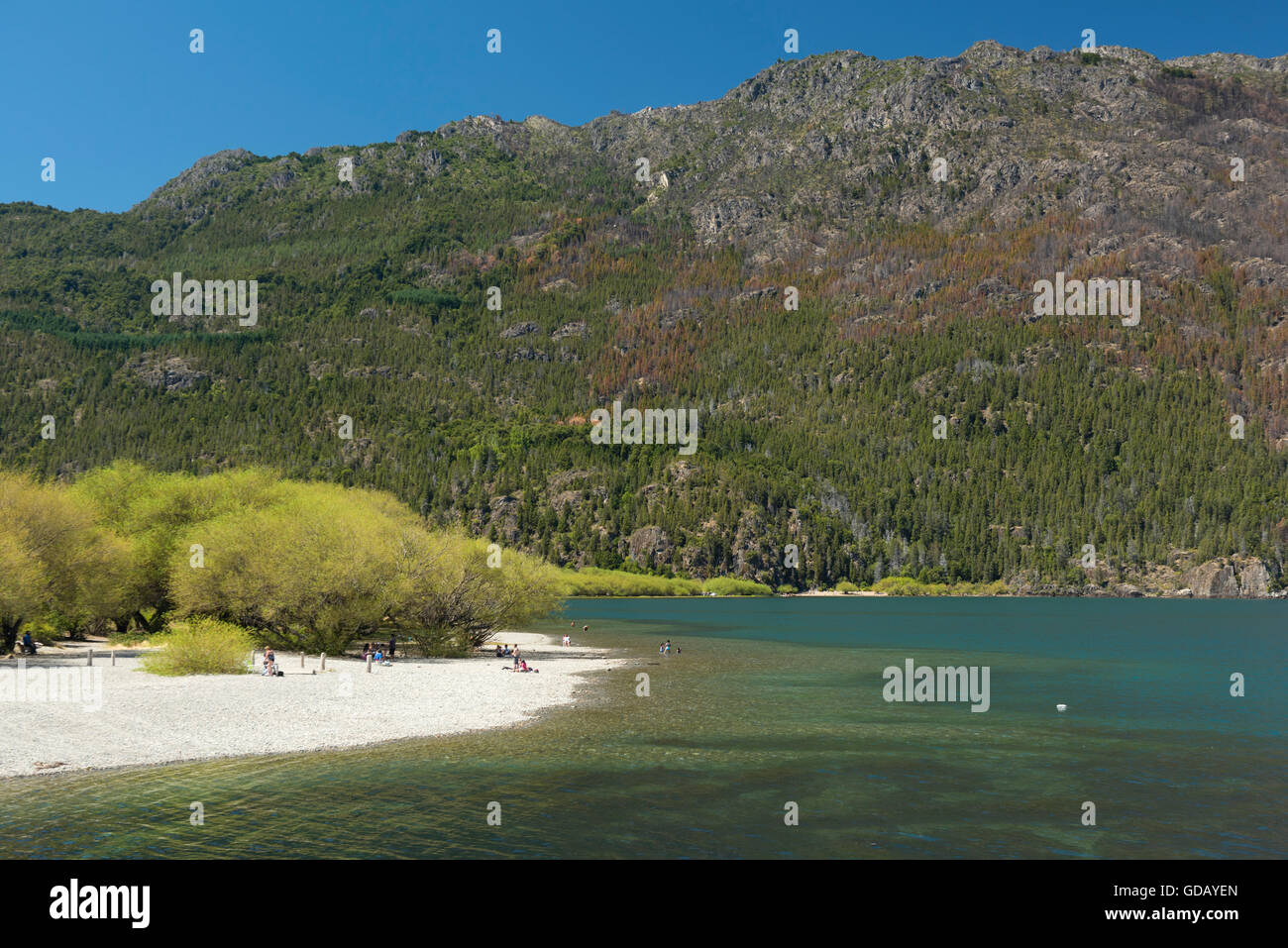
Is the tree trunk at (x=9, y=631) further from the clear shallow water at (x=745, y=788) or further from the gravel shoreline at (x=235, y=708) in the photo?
the clear shallow water at (x=745, y=788)

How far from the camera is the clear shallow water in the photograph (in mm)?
25594

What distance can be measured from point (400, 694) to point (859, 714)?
92.5 feet

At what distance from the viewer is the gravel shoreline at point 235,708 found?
36.1m

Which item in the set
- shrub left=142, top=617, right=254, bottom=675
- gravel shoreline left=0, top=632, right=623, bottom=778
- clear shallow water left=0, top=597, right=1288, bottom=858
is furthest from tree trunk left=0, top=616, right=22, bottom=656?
clear shallow water left=0, top=597, right=1288, bottom=858

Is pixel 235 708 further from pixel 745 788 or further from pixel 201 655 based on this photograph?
pixel 745 788

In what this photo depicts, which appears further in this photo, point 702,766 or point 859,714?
point 859,714

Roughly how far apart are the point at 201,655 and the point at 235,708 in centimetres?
1541

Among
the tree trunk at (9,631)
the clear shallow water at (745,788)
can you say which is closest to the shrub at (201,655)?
the tree trunk at (9,631)

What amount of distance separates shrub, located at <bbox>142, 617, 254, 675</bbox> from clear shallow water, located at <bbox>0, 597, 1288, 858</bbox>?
86.2ft

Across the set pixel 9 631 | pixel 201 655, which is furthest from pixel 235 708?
pixel 9 631
